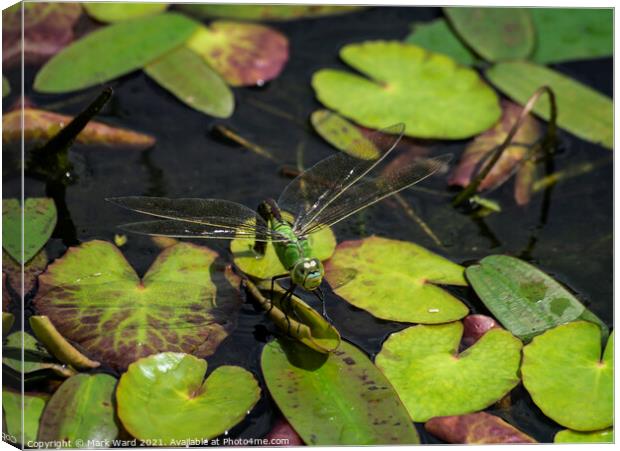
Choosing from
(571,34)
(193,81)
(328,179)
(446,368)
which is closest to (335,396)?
(446,368)

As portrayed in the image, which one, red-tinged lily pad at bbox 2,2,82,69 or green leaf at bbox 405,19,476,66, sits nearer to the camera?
red-tinged lily pad at bbox 2,2,82,69

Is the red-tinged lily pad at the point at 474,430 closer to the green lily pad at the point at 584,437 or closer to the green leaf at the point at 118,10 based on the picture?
the green lily pad at the point at 584,437

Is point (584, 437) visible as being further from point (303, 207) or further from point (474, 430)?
point (303, 207)

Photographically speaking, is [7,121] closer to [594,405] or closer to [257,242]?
[257,242]

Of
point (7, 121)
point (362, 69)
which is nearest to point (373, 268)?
point (362, 69)

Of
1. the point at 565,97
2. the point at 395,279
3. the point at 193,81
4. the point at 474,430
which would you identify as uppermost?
the point at 565,97

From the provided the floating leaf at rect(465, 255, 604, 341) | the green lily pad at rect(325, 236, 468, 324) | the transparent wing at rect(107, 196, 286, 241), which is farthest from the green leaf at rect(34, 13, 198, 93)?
the floating leaf at rect(465, 255, 604, 341)

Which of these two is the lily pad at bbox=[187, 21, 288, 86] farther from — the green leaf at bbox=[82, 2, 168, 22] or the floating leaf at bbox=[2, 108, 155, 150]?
the floating leaf at bbox=[2, 108, 155, 150]
